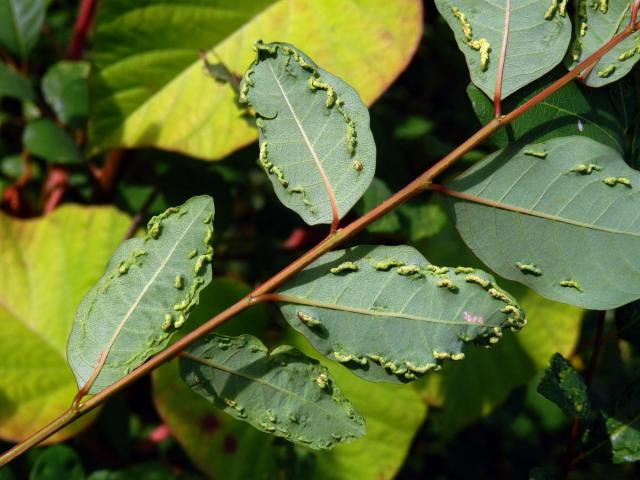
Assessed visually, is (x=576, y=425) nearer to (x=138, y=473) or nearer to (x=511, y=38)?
(x=511, y=38)

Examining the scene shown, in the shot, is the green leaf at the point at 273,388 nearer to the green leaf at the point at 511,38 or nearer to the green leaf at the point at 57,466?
the green leaf at the point at 511,38

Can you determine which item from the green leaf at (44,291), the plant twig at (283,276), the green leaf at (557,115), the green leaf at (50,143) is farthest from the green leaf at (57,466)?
the green leaf at (557,115)

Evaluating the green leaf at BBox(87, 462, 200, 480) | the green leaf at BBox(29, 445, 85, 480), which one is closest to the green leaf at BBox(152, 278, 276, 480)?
the green leaf at BBox(87, 462, 200, 480)

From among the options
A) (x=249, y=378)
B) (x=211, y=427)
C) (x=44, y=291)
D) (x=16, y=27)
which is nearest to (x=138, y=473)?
(x=211, y=427)

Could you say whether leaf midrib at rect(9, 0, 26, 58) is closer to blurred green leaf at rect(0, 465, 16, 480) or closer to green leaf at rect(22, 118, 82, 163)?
green leaf at rect(22, 118, 82, 163)

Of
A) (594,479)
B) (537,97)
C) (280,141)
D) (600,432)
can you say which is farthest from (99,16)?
(594,479)

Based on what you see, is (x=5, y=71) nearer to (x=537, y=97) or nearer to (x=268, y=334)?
(x=268, y=334)
